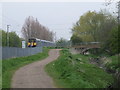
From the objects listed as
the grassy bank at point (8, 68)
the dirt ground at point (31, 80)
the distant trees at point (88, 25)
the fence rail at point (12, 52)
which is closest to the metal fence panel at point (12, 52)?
the fence rail at point (12, 52)

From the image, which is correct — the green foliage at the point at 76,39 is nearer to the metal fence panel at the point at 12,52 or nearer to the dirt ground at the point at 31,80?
the metal fence panel at the point at 12,52

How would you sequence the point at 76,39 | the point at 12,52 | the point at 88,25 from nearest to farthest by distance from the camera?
the point at 12,52 < the point at 88,25 < the point at 76,39

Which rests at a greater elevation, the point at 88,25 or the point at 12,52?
the point at 88,25

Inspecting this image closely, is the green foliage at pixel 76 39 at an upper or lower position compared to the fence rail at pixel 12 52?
upper

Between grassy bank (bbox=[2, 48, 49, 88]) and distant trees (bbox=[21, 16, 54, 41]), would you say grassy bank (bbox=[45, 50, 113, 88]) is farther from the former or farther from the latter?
distant trees (bbox=[21, 16, 54, 41])

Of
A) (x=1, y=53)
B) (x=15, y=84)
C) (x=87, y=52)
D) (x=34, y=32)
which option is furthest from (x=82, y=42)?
(x=15, y=84)

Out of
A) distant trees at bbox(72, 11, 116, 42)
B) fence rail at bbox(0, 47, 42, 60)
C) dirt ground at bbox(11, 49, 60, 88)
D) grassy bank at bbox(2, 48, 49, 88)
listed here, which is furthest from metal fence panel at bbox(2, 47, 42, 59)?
distant trees at bbox(72, 11, 116, 42)

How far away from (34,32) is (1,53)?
74.7 metres

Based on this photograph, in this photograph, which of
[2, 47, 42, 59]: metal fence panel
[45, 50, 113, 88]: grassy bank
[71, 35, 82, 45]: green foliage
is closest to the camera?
[45, 50, 113, 88]: grassy bank

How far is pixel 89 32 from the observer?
89.6 metres

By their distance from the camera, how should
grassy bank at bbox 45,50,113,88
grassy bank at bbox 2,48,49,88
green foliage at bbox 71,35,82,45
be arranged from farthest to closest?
green foliage at bbox 71,35,82,45 → grassy bank at bbox 2,48,49,88 → grassy bank at bbox 45,50,113,88

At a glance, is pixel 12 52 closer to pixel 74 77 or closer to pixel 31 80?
pixel 31 80

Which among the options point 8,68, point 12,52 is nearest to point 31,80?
point 8,68

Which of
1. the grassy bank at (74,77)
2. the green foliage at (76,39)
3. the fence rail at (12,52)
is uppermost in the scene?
the green foliage at (76,39)
